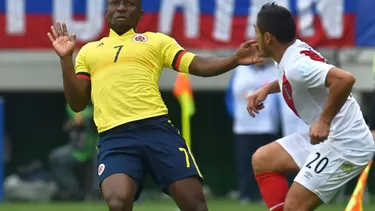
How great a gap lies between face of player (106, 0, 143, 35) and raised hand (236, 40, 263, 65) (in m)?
0.81

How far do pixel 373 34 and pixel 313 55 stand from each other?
652 centimetres

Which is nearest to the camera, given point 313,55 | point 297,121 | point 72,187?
point 313,55

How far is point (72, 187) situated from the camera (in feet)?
52.5

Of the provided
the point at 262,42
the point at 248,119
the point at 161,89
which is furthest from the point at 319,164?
the point at 161,89

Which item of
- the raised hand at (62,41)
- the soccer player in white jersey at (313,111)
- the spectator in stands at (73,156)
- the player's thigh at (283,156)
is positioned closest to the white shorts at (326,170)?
the soccer player in white jersey at (313,111)

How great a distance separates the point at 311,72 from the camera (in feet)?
23.7

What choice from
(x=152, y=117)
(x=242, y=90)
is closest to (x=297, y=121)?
(x=242, y=90)

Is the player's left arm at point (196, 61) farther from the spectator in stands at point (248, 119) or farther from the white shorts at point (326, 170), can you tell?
the spectator in stands at point (248, 119)

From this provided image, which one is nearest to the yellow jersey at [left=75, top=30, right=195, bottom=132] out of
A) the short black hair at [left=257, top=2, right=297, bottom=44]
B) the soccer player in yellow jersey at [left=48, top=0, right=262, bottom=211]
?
the soccer player in yellow jersey at [left=48, top=0, right=262, bottom=211]

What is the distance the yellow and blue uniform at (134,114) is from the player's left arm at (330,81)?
3.18 ft

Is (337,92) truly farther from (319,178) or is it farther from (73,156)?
(73,156)

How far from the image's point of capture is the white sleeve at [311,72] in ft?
23.6

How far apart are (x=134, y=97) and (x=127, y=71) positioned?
0.63 feet

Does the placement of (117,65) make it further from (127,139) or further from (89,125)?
(89,125)
